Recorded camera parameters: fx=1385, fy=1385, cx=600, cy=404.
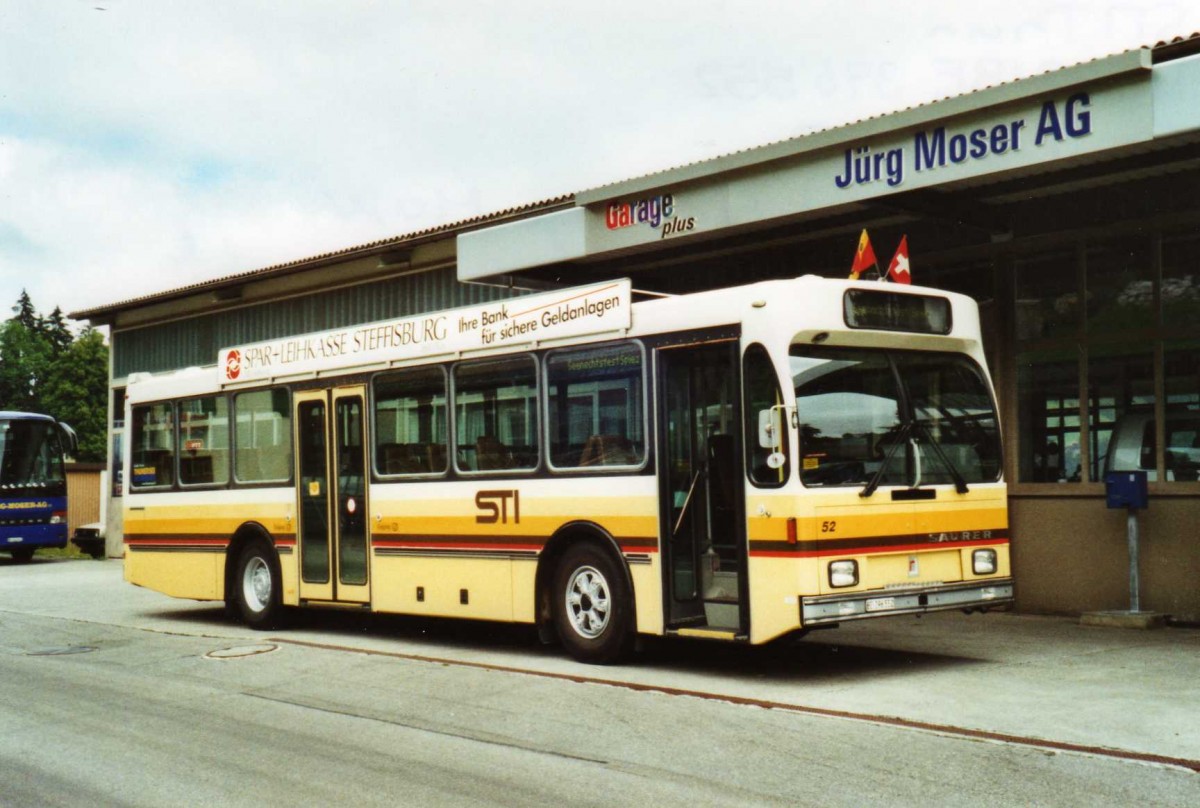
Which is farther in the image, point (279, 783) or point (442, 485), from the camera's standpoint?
point (442, 485)

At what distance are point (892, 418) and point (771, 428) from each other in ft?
3.67

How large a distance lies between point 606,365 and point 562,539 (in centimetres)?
149

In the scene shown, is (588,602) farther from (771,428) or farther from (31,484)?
(31,484)

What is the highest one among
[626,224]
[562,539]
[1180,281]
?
[626,224]

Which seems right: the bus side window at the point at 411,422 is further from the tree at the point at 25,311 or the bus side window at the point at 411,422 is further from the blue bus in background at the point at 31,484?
the tree at the point at 25,311

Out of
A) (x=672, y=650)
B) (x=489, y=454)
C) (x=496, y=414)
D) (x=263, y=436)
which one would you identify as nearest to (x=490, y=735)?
(x=672, y=650)

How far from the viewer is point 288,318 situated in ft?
86.0

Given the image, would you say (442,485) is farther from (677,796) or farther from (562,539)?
(677,796)

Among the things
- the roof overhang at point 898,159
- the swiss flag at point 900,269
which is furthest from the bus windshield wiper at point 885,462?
the roof overhang at point 898,159

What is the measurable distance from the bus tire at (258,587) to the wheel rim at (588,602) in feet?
14.6

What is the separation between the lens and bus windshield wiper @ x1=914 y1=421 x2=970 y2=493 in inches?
404

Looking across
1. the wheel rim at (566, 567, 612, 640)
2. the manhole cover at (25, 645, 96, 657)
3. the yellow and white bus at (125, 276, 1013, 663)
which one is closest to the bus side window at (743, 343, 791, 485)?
the yellow and white bus at (125, 276, 1013, 663)

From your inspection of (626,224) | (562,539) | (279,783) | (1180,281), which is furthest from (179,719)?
(1180,281)

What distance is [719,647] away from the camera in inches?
483
